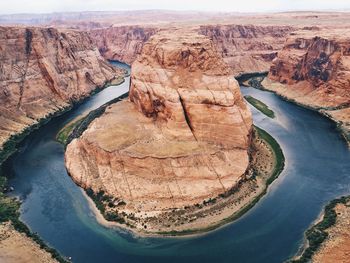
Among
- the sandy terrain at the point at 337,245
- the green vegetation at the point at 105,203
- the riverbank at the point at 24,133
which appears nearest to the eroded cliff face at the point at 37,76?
the riverbank at the point at 24,133

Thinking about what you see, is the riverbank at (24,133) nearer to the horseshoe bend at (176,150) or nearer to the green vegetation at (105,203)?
the horseshoe bend at (176,150)

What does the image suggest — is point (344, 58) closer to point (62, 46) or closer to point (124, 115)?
point (124, 115)

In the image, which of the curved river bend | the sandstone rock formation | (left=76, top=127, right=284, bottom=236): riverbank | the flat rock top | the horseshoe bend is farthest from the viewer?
the sandstone rock formation

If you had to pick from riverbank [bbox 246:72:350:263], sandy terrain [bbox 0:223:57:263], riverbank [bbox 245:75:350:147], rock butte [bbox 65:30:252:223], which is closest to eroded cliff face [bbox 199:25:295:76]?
riverbank [bbox 245:75:350:147]

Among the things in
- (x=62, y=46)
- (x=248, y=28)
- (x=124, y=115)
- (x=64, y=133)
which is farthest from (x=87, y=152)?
(x=248, y=28)

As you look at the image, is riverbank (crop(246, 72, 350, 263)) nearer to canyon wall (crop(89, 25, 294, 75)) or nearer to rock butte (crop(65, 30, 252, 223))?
rock butte (crop(65, 30, 252, 223))
